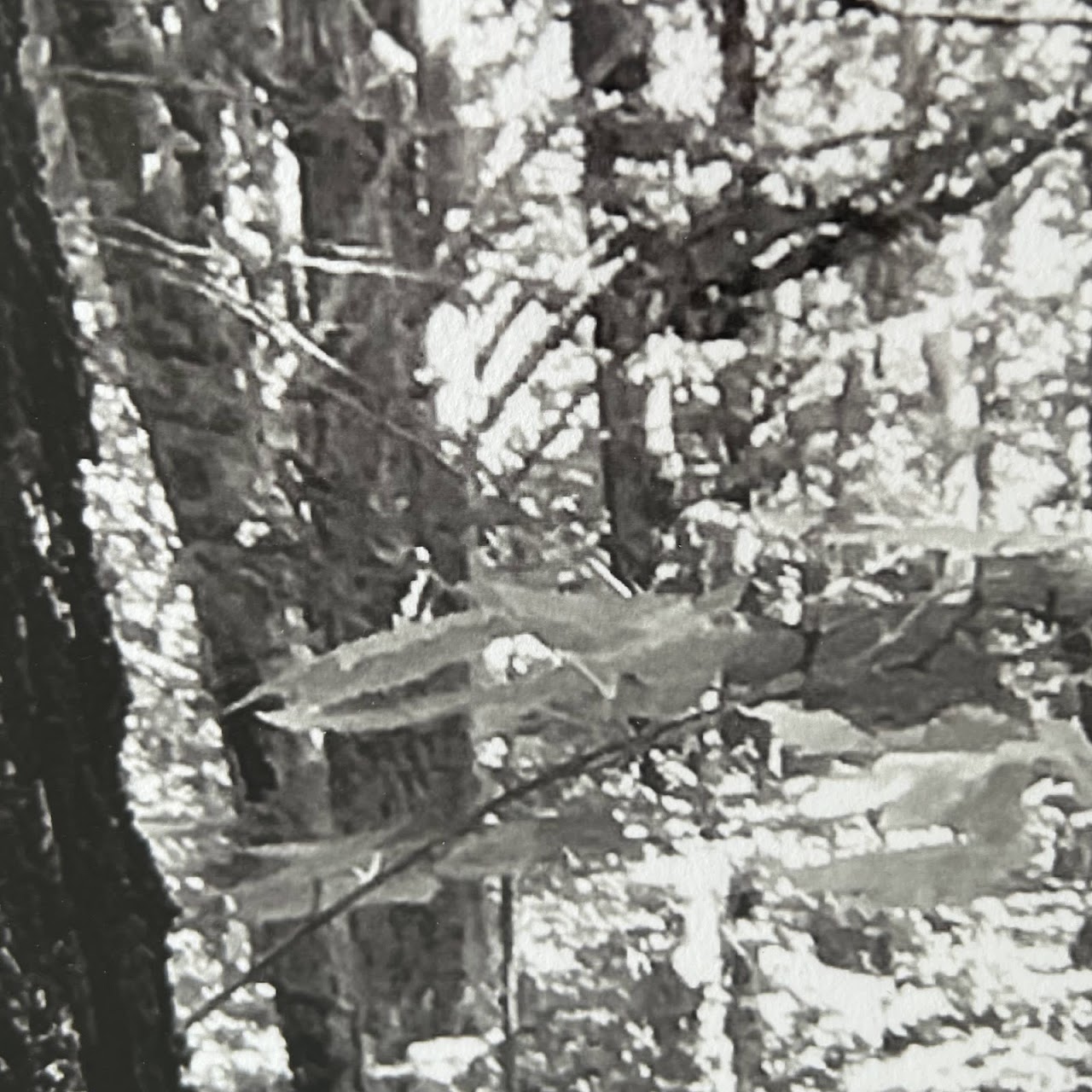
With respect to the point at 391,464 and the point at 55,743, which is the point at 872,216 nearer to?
the point at 391,464

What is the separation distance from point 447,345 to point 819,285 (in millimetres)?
138

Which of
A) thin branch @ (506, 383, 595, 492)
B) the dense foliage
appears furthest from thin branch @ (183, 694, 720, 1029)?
thin branch @ (506, 383, 595, 492)

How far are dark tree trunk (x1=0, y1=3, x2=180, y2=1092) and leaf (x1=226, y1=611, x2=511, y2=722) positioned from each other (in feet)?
0.25

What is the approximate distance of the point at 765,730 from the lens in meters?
0.68

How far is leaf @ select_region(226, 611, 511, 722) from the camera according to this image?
0.67 meters

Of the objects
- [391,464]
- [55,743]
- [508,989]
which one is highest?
[391,464]

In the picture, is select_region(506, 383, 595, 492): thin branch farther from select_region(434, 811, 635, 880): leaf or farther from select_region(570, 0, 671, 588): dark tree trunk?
select_region(434, 811, 635, 880): leaf

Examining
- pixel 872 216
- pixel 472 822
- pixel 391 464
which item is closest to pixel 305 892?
pixel 472 822

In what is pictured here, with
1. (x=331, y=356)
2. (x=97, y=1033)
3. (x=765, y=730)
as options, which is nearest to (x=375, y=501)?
(x=331, y=356)

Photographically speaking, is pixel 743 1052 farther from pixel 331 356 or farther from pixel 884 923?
pixel 331 356

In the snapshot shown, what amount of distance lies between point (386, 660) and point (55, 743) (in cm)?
15

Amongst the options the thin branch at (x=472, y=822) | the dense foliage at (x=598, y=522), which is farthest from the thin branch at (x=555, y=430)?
the thin branch at (x=472, y=822)

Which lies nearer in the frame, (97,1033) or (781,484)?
(781,484)

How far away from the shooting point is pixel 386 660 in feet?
2.23
